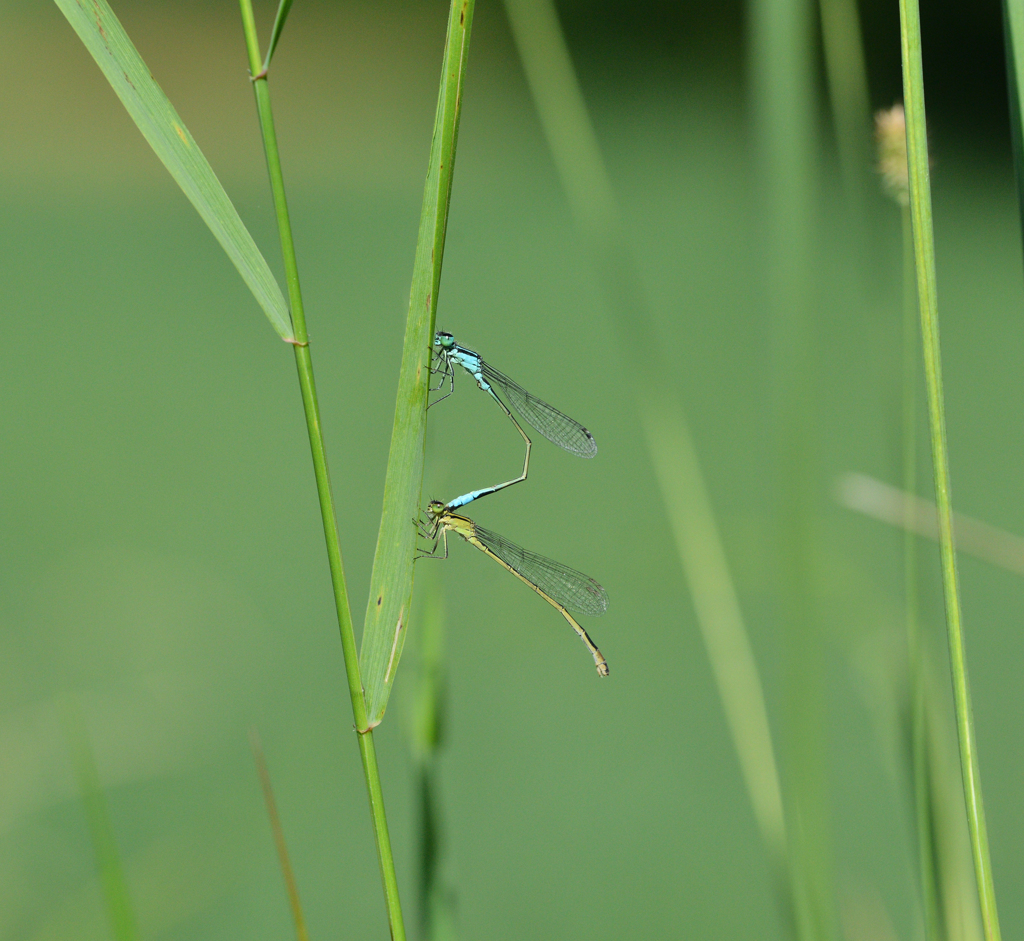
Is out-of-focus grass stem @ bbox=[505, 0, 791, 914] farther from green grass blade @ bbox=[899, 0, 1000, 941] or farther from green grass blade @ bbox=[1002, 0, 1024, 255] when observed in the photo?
green grass blade @ bbox=[1002, 0, 1024, 255]

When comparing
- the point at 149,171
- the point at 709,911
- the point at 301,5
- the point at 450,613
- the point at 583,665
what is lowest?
the point at 709,911

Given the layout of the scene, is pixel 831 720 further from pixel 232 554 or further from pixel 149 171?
pixel 149 171

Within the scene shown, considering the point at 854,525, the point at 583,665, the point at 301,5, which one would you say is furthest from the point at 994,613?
the point at 301,5

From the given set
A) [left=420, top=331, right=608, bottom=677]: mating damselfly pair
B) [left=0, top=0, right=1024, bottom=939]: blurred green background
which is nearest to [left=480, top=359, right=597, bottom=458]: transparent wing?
[left=420, top=331, right=608, bottom=677]: mating damselfly pair

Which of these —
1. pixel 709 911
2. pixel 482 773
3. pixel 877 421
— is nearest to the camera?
pixel 709 911

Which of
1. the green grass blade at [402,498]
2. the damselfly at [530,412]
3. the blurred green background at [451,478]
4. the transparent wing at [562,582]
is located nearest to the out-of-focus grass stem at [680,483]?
the blurred green background at [451,478]

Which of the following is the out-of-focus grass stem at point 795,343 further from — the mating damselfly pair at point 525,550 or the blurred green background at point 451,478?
the mating damselfly pair at point 525,550

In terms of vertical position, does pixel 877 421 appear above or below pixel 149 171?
below
